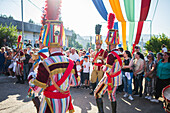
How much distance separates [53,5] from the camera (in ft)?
7.56

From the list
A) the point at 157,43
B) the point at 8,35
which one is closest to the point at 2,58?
the point at 8,35

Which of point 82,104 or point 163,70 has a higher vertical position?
point 163,70

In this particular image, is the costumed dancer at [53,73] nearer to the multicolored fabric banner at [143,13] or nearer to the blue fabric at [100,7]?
the blue fabric at [100,7]

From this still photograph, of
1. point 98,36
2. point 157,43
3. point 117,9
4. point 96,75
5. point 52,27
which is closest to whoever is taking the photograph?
point 52,27

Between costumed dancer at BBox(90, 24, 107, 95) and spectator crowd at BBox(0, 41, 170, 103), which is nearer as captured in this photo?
spectator crowd at BBox(0, 41, 170, 103)

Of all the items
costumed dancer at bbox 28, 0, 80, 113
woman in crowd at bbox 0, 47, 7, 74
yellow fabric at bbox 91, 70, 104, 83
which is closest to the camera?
costumed dancer at bbox 28, 0, 80, 113

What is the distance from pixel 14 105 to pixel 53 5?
380 cm

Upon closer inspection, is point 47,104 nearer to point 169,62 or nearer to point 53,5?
point 53,5

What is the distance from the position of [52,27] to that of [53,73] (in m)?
0.70

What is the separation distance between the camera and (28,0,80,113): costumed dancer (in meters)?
2.11

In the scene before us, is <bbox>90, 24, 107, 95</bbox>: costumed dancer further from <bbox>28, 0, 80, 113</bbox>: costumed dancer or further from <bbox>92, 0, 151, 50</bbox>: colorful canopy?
<bbox>28, 0, 80, 113</bbox>: costumed dancer

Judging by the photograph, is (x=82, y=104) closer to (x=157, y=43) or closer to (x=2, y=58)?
(x=2, y=58)

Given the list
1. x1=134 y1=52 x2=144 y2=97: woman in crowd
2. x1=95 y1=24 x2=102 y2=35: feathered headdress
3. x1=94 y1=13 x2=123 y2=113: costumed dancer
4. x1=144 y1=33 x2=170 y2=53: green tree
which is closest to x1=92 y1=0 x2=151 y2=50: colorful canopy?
x1=95 y1=24 x2=102 y2=35: feathered headdress

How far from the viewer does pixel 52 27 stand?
2295mm
